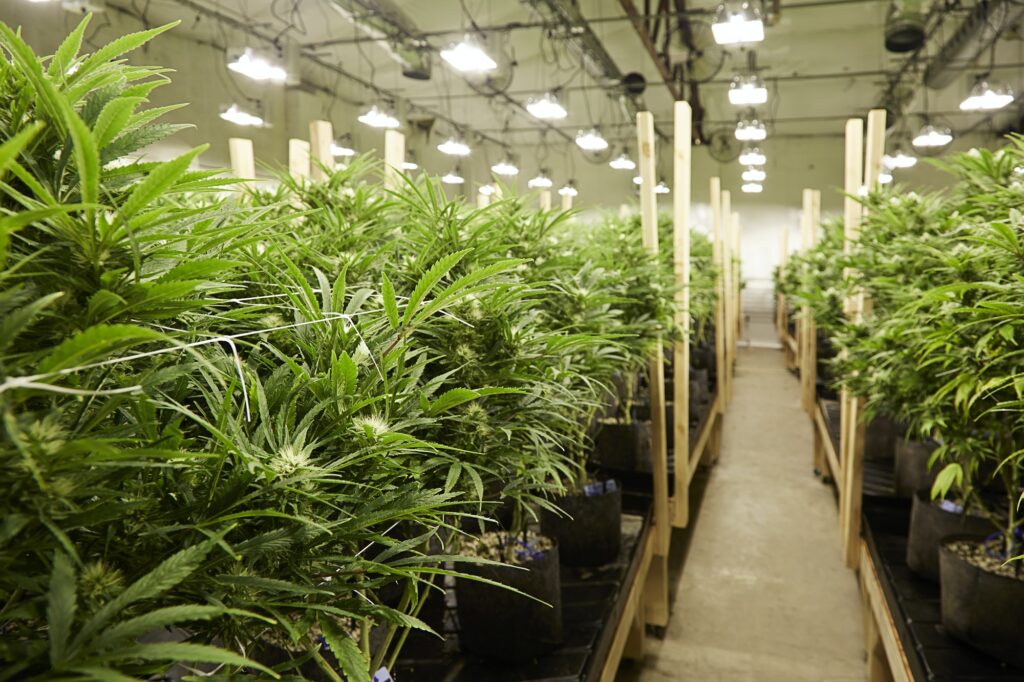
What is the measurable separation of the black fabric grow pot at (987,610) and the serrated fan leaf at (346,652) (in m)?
1.73

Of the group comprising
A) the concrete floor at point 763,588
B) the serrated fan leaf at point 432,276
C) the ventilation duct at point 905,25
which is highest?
the ventilation duct at point 905,25

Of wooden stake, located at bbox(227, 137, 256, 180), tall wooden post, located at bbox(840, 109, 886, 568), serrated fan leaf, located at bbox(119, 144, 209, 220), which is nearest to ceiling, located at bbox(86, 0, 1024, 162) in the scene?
tall wooden post, located at bbox(840, 109, 886, 568)

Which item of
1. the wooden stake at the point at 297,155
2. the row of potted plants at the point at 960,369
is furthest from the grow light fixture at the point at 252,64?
the row of potted plants at the point at 960,369

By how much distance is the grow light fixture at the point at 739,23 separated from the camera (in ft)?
11.3

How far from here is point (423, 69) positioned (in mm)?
6062

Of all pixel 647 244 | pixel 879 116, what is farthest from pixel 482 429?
pixel 879 116

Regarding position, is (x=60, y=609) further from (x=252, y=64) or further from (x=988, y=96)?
(x=988, y=96)

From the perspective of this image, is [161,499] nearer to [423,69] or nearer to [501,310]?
[501,310]

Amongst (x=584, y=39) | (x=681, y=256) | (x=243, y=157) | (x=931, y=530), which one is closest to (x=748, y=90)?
(x=584, y=39)

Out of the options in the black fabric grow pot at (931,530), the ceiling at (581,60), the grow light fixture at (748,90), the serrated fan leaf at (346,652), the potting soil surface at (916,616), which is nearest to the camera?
the serrated fan leaf at (346,652)

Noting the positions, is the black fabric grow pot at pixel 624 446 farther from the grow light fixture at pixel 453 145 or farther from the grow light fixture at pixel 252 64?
the grow light fixture at pixel 453 145

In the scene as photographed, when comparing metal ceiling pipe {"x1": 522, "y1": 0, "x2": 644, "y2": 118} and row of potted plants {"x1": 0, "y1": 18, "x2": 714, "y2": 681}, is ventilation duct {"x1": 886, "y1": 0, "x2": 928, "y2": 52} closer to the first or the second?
metal ceiling pipe {"x1": 522, "y1": 0, "x2": 644, "y2": 118}

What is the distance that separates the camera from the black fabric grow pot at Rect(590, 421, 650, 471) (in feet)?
9.19

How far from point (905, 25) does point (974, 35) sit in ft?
2.07
